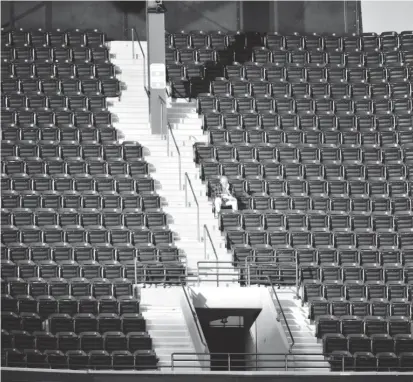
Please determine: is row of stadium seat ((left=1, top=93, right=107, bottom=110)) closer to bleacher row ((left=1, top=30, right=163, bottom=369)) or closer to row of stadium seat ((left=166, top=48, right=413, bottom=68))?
bleacher row ((left=1, top=30, right=163, bottom=369))

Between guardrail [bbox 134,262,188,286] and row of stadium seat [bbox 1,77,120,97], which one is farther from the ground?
row of stadium seat [bbox 1,77,120,97]

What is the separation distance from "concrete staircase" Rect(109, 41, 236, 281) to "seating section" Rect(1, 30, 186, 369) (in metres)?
0.32

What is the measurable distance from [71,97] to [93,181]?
2345mm

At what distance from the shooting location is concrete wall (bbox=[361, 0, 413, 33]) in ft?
67.4

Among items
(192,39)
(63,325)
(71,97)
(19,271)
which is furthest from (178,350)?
(192,39)

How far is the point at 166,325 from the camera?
46.4 feet

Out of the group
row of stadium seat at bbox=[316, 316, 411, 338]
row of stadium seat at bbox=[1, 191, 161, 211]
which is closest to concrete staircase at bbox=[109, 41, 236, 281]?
row of stadium seat at bbox=[1, 191, 161, 211]

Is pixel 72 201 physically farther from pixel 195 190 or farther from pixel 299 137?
pixel 299 137

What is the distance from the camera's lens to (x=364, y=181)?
16.7m

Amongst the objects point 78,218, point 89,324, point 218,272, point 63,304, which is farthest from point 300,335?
point 78,218

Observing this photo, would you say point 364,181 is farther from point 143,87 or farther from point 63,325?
point 63,325

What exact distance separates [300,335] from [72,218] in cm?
398

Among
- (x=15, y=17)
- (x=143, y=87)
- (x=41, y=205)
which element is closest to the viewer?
(x=41, y=205)

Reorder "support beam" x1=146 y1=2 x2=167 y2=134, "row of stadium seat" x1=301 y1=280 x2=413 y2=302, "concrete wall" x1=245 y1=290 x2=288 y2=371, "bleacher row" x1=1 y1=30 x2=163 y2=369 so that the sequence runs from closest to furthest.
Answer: "bleacher row" x1=1 y1=30 x2=163 y2=369 → "concrete wall" x1=245 y1=290 x2=288 y2=371 → "row of stadium seat" x1=301 y1=280 x2=413 y2=302 → "support beam" x1=146 y1=2 x2=167 y2=134
